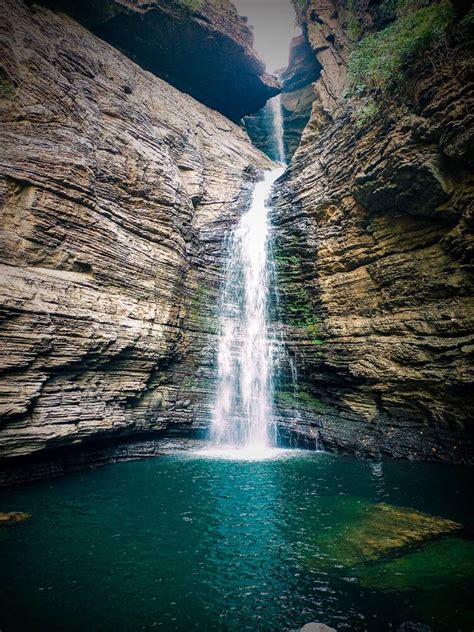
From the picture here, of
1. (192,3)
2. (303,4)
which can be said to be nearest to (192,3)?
(192,3)

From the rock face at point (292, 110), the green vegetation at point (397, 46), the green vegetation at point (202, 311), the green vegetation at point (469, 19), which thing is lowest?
the green vegetation at point (202, 311)

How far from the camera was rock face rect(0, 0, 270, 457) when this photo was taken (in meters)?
9.06

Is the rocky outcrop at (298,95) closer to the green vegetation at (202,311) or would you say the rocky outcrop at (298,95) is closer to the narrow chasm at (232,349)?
the narrow chasm at (232,349)

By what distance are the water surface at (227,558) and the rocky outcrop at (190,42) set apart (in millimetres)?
23641

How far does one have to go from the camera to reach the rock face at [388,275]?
9.82 m

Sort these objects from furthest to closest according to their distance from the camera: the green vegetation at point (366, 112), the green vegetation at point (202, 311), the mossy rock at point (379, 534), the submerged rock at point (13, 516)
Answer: the green vegetation at point (202, 311), the green vegetation at point (366, 112), the submerged rock at point (13, 516), the mossy rock at point (379, 534)

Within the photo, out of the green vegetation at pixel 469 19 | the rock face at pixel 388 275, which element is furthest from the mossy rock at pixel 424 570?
the green vegetation at pixel 469 19

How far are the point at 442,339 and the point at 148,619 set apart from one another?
10.3 m

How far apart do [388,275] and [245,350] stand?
6822 millimetres

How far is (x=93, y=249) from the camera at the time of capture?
35.6ft

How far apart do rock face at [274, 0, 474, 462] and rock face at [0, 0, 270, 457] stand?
13.7 ft

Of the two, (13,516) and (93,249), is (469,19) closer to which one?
(93,249)

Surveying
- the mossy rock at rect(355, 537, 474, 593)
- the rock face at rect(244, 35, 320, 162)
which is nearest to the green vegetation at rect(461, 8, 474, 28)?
the mossy rock at rect(355, 537, 474, 593)

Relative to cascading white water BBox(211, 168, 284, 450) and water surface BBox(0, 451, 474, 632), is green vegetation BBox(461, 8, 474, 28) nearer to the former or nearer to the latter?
cascading white water BBox(211, 168, 284, 450)
